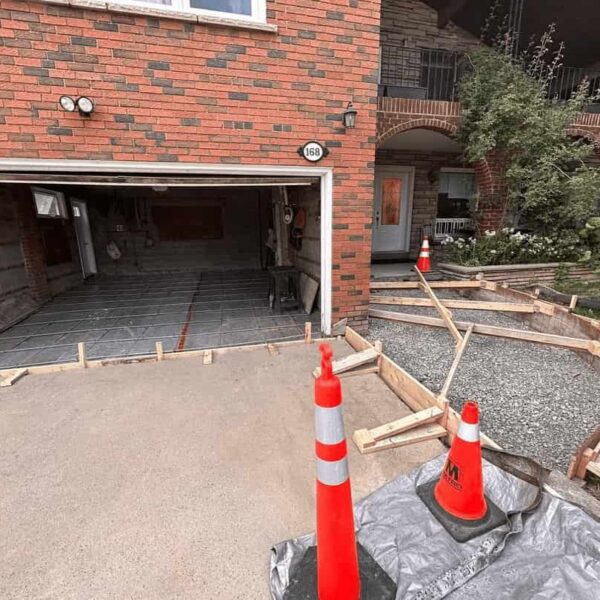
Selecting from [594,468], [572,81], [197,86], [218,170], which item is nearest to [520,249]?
[594,468]

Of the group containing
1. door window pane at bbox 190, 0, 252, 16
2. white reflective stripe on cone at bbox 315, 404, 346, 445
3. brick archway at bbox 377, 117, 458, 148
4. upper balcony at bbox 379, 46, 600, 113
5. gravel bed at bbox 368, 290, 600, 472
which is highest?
upper balcony at bbox 379, 46, 600, 113

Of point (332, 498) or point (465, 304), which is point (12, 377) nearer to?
point (332, 498)

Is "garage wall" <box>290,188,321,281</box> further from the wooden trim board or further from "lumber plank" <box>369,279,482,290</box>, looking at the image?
the wooden trim board

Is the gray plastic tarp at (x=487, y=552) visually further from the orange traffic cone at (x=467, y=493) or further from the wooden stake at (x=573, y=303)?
the wooden stake at (x=573, y=303)

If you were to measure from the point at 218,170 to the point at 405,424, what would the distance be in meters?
3.24

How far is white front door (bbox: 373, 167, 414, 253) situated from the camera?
8.52 m

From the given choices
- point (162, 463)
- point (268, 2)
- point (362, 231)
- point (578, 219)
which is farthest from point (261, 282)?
Answer: point (578, 219)

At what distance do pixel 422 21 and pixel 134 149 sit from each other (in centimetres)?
844

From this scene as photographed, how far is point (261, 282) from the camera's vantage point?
8.03 m

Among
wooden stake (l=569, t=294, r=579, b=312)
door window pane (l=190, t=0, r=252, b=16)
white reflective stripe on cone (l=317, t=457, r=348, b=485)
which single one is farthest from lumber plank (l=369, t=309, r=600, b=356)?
door window pane (l=190, t=0, r=252, b=16)

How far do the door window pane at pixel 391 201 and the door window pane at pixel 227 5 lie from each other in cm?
570

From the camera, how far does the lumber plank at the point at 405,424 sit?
7.61 feet

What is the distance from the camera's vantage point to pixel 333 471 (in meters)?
1.25

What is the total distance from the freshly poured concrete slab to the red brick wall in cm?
232
